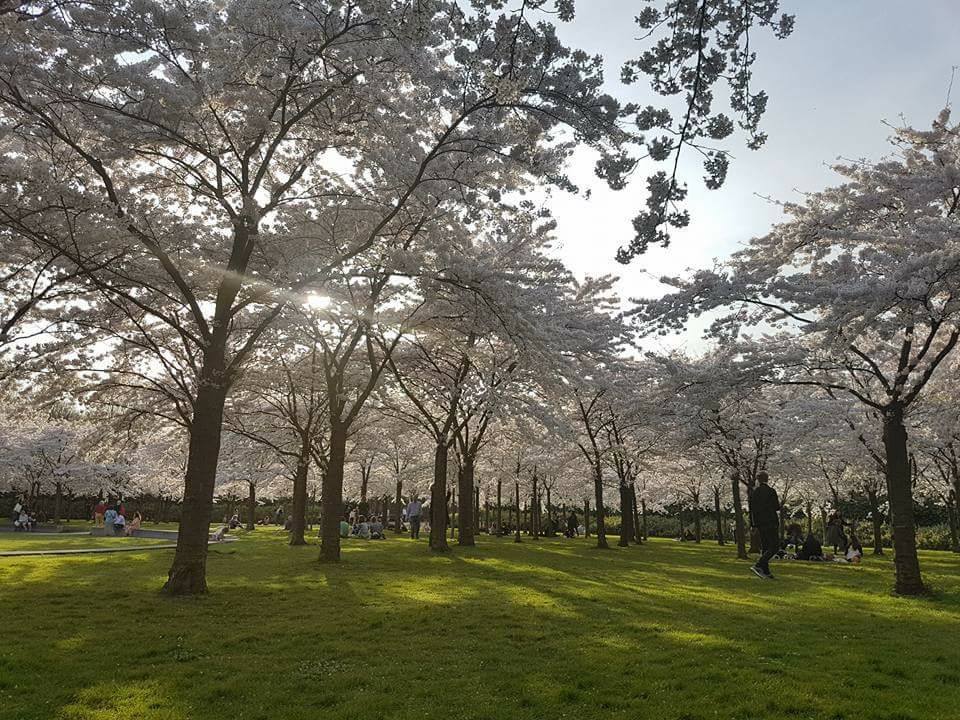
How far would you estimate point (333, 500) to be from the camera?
59.0 feet

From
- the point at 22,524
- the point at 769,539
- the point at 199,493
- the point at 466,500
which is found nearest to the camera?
the point at 199,493

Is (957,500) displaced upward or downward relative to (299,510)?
upward

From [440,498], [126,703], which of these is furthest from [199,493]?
[440,498]

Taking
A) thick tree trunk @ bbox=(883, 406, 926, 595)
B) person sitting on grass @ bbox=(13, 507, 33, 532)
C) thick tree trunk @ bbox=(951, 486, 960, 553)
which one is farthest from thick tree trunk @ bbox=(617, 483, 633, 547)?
person sitting on grass @ bbox=(13, 507, 33, 532)

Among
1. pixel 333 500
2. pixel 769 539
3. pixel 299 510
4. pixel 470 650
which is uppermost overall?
pixel 333 500

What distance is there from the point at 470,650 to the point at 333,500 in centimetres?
1118

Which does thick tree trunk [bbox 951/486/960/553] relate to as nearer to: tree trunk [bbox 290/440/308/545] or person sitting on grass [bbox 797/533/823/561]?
person sitting on grass [bbox 797/533/823/561]

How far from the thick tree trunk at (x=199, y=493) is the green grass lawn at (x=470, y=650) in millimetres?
544

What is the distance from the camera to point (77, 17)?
384 inches

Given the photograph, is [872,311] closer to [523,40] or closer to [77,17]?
[523,40]

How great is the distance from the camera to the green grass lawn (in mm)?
5500

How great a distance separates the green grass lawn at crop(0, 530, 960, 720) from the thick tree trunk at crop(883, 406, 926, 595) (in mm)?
543

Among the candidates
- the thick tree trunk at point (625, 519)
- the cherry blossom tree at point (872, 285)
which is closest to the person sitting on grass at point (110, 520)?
the thick tree trunk at point (625, 519)

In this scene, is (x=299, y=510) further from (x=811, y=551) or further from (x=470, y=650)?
(x=470, y=650)
